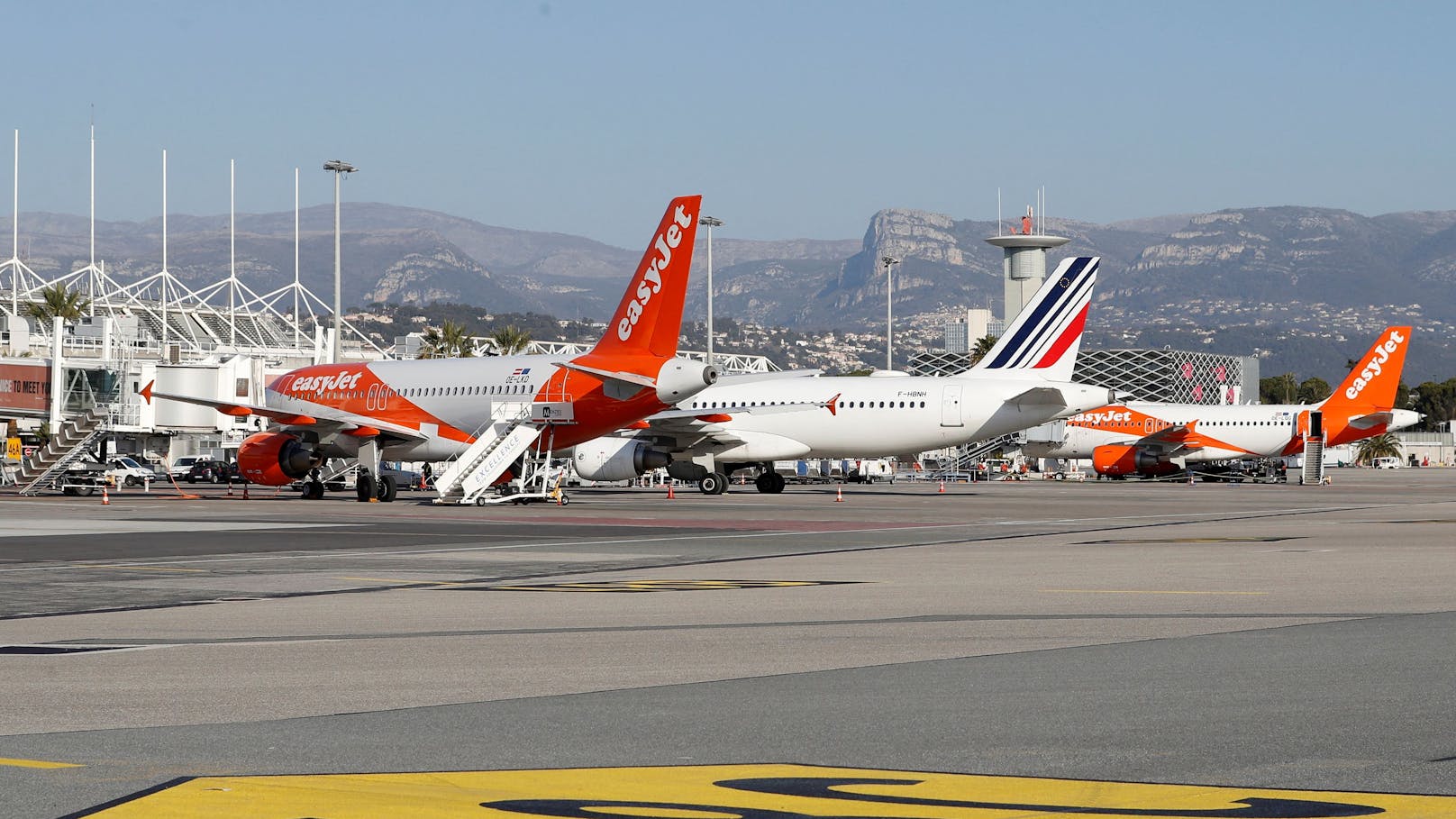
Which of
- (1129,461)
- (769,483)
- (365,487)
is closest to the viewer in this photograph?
(365,487)

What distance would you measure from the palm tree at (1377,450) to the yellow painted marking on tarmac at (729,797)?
15506cm

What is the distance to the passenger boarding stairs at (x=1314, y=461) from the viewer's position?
229ft

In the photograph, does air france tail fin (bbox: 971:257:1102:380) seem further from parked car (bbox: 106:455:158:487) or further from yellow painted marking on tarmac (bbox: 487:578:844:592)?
yellow painted marking on tarmac (bbox: 487:578:844:592)

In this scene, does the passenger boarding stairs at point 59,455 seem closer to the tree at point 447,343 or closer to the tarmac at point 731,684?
the tarmac at point 731,684

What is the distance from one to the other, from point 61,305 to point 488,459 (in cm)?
8346

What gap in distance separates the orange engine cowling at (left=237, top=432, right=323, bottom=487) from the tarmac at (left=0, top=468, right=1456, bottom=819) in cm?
2364

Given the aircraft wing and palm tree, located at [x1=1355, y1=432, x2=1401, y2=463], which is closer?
the aircraft wing

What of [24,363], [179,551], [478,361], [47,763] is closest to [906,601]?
[47,763]

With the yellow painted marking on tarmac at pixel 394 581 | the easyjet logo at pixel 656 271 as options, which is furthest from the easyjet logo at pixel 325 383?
the yellow painted marking on tarmac at pixel 394 581

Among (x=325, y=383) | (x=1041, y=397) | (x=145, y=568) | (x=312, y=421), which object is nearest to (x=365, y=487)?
(x=312, y=421)

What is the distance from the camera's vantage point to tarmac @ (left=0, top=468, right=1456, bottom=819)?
6.45 m

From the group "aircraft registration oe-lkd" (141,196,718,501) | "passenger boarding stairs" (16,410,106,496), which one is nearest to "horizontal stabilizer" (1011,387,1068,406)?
"aircraft registration oe-lkd" (141,196,718,501)

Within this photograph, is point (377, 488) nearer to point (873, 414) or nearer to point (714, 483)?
point (714, 483)

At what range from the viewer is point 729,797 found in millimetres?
6316
